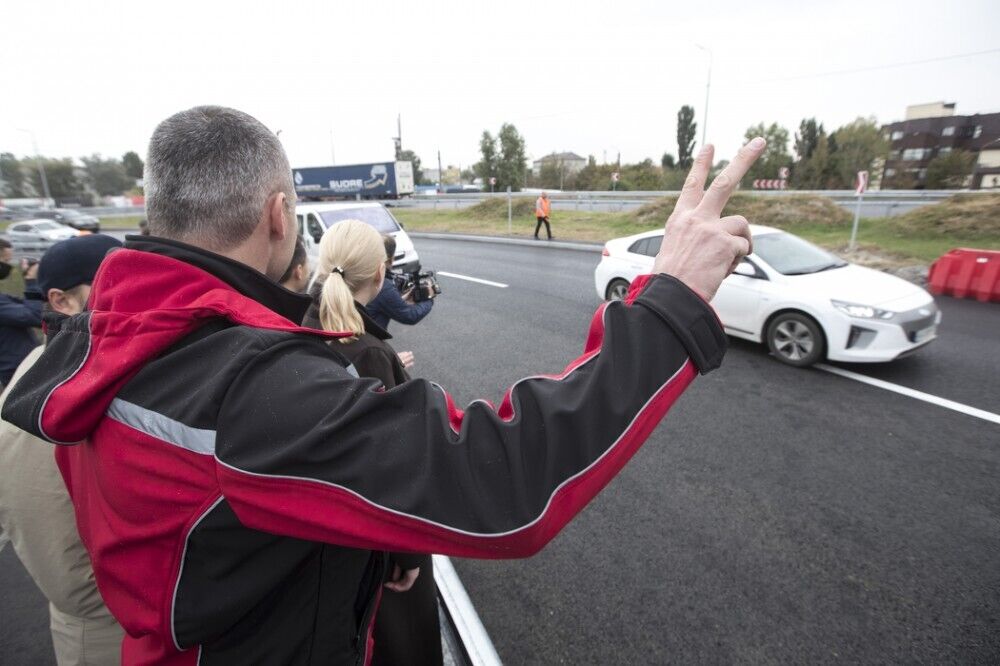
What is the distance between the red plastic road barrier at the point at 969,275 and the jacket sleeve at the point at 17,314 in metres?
12.4

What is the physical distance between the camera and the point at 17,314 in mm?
3824

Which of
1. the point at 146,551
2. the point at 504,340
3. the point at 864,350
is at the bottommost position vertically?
the point at 504,340

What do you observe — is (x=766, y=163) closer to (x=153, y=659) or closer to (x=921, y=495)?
(x=921, y=495)

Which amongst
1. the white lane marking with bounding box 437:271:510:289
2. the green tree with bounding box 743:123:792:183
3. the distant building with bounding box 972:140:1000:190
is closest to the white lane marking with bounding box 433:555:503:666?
the white lane marking with bounding box 437:271:510:289

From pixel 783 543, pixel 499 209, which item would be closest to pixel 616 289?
pixel 783 543

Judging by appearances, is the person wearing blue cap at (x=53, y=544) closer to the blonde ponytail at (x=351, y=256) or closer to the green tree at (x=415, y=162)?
the blonde ponytail at (x=351, y=256)

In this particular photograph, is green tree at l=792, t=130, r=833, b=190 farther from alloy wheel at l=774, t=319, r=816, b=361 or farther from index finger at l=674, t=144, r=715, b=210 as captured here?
index finger at l=674, t=144, r=715, b=210

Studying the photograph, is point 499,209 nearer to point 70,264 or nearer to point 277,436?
point 70,264

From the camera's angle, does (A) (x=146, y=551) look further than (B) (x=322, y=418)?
Yes

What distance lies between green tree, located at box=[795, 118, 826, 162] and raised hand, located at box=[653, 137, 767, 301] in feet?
176

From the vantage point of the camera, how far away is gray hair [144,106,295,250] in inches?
41.9

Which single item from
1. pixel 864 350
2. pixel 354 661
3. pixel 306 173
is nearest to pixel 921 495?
pixel 864 350

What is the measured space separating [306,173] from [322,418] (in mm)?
44781

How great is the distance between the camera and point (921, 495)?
3.36 metres
